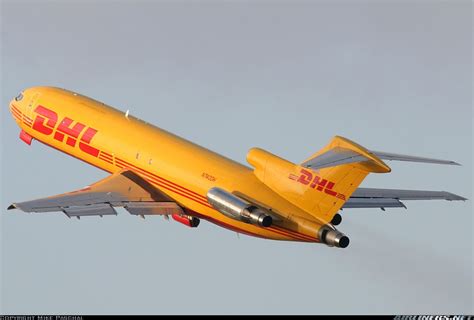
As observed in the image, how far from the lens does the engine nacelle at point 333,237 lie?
165ft

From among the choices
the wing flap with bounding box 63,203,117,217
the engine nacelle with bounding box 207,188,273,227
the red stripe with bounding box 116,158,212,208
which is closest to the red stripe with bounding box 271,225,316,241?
the engine nacelle with bounding box 207,188,273,227

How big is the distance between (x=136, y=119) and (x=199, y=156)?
675cm

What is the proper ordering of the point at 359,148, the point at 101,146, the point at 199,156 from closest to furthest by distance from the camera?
the point at 359,148 < the point at 199,156 < the point at 101,146

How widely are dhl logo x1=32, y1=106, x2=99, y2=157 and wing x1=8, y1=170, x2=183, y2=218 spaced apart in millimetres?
3498

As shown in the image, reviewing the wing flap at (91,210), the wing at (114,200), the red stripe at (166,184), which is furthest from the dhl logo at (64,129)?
the wing flap at (91,210)

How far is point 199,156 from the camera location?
2240 inches

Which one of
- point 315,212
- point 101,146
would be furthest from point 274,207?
point 101,146

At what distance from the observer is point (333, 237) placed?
50.3 m

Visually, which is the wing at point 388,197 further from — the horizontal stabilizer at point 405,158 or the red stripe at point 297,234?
the horizontal stabilizer at point 405,158

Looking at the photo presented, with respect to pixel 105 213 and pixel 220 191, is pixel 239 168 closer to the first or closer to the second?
pixel 220 191

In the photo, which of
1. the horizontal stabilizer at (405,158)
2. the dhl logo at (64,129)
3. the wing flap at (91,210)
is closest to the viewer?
the horizontal stabilizer at (405,158)

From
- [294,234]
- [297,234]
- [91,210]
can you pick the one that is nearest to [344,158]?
[297,234]

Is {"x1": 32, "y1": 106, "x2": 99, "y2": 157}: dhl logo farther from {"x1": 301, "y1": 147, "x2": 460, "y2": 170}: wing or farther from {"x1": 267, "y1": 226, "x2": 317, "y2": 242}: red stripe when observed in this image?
{"x1": 301, "y1": 147, "x2": 460, "y2": 170}: wing

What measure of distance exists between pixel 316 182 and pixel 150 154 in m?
10.8
